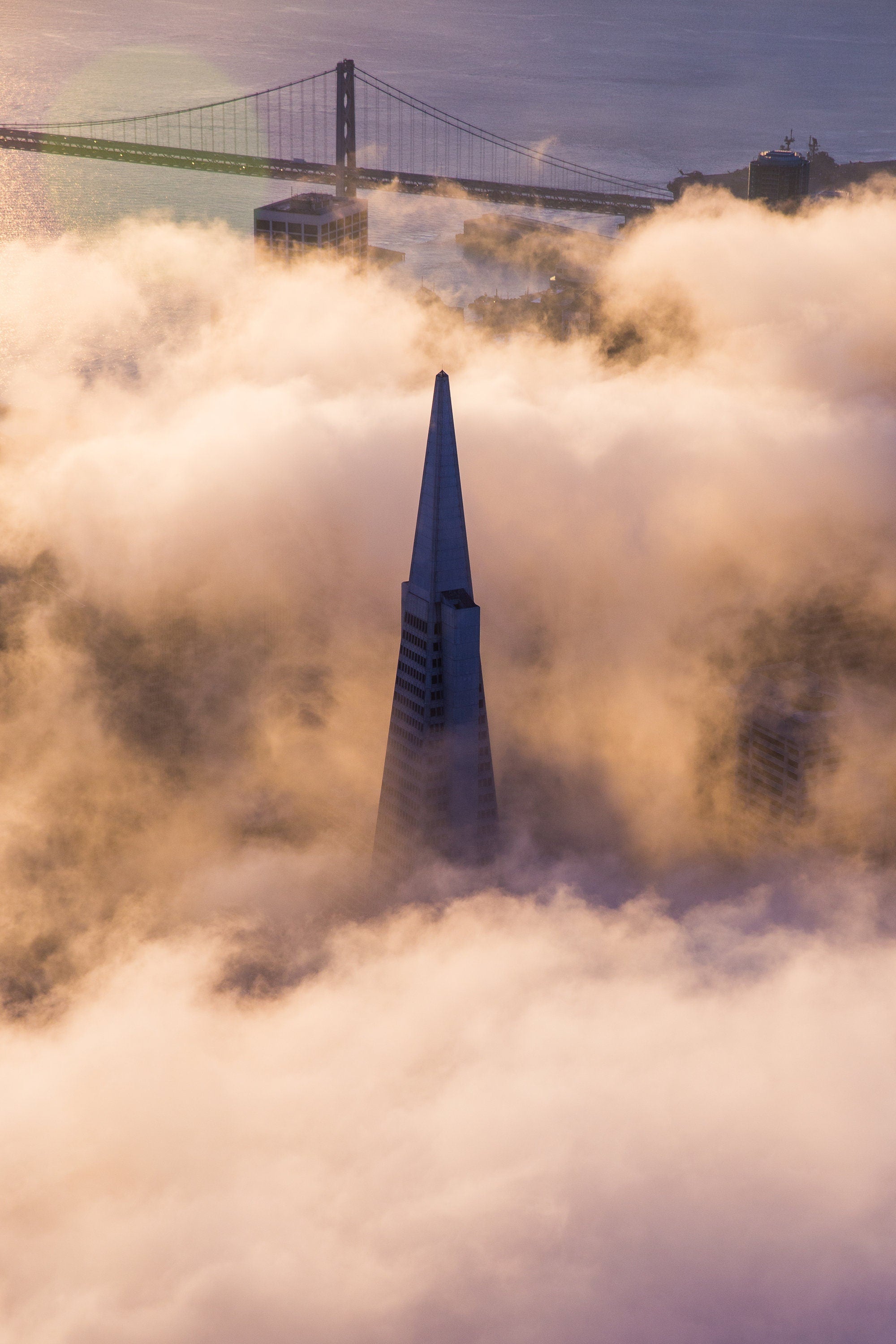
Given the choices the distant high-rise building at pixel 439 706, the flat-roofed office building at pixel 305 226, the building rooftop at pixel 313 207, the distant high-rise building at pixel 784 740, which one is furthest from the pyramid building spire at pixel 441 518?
the building rooftop at pixel 313 207

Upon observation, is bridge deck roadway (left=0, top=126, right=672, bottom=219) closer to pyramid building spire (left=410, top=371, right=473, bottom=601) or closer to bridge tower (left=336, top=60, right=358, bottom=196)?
bridge tower (left=336, top=60, right=358, bottom=196)

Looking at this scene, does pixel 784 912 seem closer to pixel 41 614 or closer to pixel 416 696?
pixel 416 696

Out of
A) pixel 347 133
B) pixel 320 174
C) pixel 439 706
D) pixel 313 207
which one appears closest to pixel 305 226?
pixel 313 207

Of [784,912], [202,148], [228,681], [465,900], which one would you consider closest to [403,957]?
[465,900]

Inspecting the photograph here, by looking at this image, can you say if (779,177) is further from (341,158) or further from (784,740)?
(784,740)

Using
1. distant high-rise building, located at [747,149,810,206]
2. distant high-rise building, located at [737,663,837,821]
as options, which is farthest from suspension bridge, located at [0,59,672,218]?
distant high-rise building, located at [737,663,837,821]

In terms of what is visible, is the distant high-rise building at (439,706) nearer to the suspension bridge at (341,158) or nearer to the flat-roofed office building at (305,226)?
the flat-roofed office building at (305,226)
